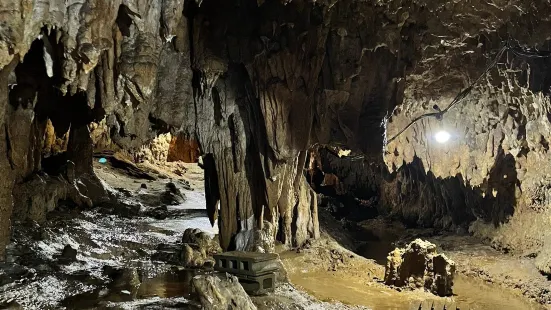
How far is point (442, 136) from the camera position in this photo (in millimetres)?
12273

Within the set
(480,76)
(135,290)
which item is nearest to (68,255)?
(135,290)

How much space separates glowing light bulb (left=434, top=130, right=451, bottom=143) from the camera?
12250 millimetres

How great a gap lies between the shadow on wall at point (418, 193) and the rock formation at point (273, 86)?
2.87 feet

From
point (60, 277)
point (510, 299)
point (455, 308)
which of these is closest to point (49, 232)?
point (60, 277)

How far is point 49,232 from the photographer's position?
31.1 ft

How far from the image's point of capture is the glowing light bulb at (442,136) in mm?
12250

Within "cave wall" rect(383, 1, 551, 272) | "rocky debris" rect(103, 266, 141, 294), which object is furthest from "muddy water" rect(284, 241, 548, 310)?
"rocky debris" rect(103, 266, 141, 294)

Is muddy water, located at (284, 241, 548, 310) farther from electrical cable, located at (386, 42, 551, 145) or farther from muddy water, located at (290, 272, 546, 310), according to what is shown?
electrical cable, located at (386, 42, 551, 145)

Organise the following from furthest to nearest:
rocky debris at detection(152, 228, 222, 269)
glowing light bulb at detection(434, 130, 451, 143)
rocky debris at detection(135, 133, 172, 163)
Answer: rocky debris at detection(135, 133, 172, 163) < glowing light bulb at detection(434, 130, 451, 143) < rocky debris at detection(152, 228, 222, 269)

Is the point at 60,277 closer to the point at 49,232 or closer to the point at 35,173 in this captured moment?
the point at 49,232

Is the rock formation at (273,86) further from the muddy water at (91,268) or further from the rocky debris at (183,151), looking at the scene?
the rocky debris at (183,151)

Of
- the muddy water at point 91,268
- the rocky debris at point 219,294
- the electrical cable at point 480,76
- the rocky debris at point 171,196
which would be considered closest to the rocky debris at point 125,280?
the muddy water at point 91,268

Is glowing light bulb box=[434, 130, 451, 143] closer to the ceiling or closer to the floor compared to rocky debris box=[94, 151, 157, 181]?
closer to the ceiling

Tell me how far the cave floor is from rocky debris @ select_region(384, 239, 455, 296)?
23 centimetres
